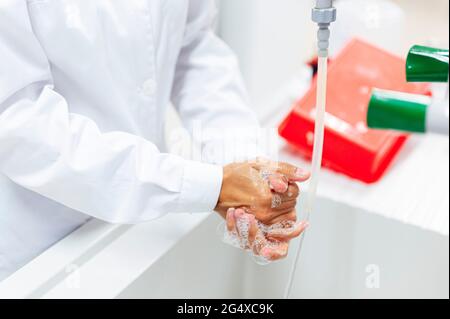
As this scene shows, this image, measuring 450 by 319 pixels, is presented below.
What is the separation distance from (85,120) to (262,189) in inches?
9.9

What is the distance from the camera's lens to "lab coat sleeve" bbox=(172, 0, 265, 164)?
3.22 feet

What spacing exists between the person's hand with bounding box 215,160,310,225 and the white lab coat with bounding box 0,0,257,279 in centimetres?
2

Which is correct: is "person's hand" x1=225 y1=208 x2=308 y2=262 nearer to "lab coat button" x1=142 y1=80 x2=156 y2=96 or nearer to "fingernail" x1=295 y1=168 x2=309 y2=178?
"fingernail" x1=295 y1=168 x2=309 y2=178

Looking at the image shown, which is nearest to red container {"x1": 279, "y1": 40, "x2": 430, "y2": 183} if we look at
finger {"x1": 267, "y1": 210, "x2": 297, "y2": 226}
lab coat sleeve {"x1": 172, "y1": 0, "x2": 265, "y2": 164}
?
lab coat sleeve {"x1": 172, "y1": 0, "x2": 265, "y2": 164}

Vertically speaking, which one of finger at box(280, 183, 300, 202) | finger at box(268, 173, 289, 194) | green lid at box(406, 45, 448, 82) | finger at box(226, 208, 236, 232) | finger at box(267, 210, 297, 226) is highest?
green lid at box(406, 45, 448, 82)

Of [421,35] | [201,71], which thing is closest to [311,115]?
[201,71]

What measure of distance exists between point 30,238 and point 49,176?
0.17 m

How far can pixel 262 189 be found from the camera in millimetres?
816

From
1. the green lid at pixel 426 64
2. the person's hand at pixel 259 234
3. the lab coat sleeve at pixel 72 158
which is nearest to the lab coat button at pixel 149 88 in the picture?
the lab coat sleeve at pixel 72 158

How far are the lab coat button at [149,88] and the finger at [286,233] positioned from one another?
0.27 metres

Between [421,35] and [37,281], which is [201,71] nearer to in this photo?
[37,281]

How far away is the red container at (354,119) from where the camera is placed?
1.15 metres

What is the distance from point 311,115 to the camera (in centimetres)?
116

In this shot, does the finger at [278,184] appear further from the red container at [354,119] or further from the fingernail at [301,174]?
the red container at [354,119]
